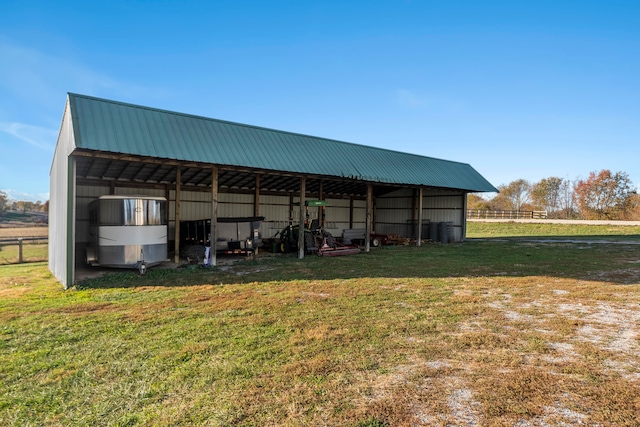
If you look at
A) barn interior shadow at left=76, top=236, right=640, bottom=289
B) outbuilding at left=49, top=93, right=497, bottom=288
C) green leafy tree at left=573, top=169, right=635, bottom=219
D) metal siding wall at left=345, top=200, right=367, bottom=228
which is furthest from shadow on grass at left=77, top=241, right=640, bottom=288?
green leafy tree at left=573, top=169, right=635, bottom=219

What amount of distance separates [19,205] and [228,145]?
39512 millimetres

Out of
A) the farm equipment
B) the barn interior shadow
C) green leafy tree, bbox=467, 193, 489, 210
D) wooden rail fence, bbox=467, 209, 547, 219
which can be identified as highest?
green leafy tree, bbox=467, 193, 489, 210

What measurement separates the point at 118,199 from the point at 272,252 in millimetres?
7484

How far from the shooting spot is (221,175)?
17.4 meters

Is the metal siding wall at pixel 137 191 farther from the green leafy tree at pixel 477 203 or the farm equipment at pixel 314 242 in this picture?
the green leafy tree at pixel 477 203

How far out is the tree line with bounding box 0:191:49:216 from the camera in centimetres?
3764

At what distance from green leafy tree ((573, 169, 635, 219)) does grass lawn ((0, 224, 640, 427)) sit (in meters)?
52.8

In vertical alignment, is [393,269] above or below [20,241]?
below

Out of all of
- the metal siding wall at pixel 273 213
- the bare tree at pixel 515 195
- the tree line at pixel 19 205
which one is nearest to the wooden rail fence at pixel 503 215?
the bare tree at pixel 515 195

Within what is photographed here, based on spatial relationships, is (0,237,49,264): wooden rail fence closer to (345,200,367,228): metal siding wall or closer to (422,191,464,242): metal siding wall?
(345,200,367,228): metal siding wall

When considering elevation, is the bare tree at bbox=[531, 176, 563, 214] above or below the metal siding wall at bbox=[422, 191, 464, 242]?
above

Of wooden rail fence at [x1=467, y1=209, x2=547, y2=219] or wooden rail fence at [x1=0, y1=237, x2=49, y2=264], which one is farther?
wooden rail fence at [x1=467, y1=209, x2=547, y2=219]

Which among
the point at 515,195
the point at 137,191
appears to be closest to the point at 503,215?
the point at 515,195

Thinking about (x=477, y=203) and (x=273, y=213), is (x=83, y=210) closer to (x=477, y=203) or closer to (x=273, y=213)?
(x=273, y=213)
